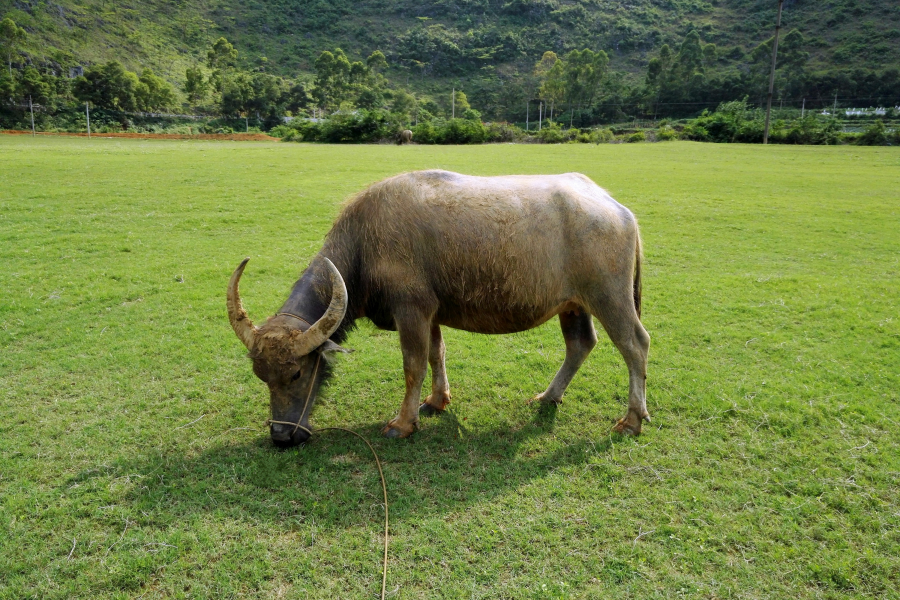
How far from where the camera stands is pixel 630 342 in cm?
516

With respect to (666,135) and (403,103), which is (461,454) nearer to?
(666,135)

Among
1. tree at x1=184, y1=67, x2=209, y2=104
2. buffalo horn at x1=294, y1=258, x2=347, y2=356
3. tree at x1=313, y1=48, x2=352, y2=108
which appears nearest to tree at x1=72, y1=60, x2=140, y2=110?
tree at x1=184, y1=67, x2=209, y2=104

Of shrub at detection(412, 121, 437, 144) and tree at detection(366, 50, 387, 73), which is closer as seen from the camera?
shrub at detection(412, 121, 437, 144)

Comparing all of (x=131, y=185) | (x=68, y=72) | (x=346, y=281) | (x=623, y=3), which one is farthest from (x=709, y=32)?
(x=346, y=281)

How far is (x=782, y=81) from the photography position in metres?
79.9

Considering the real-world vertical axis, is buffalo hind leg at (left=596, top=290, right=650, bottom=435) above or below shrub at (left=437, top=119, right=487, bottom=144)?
below

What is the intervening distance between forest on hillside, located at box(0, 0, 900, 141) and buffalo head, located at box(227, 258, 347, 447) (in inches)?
2049

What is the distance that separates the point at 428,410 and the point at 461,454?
897 mm

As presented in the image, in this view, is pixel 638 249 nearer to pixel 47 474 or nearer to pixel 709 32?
pixel 47 474

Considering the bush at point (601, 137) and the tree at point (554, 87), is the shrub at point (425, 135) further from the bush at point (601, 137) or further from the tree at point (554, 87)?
the tree at point (554, 87)

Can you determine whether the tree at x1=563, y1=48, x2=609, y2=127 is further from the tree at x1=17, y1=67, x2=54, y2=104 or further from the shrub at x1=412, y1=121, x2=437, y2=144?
the tree at x1=17, y1=67, x2=54, y2=104

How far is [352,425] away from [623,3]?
160361 millimetres

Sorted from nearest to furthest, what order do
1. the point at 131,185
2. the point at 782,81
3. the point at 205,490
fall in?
the point at 205,490, the point at 131,185, the point at 782,81

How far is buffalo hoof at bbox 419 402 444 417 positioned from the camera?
18.7 ft
